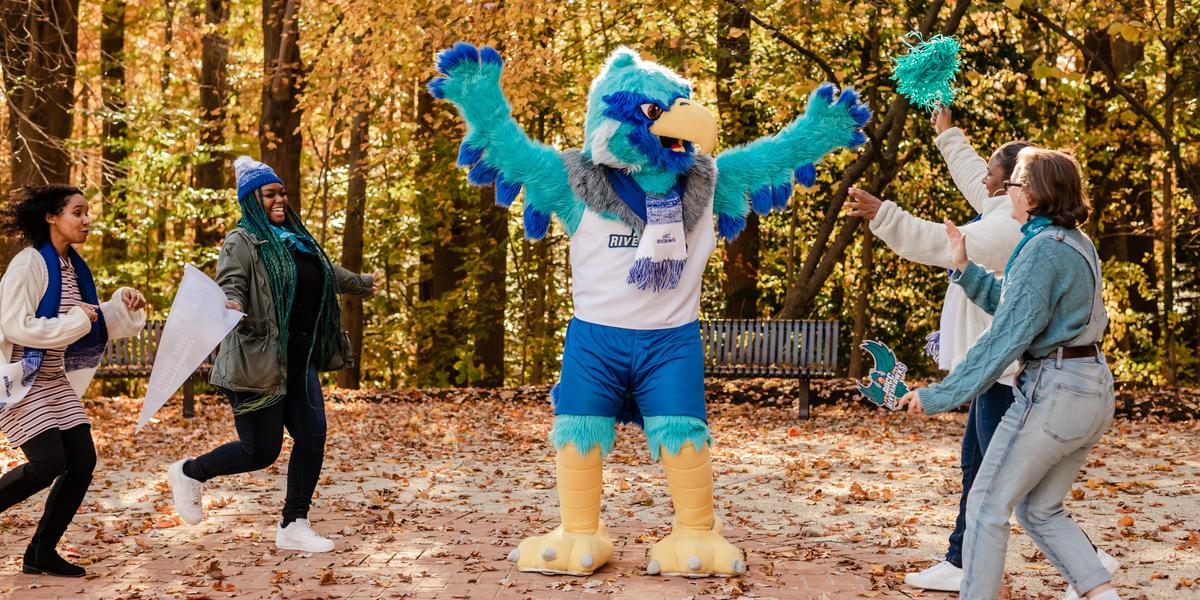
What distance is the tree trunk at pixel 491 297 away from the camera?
16672 millimetres

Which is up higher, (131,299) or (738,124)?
(738,124)

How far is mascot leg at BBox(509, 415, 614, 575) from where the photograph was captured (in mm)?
5289

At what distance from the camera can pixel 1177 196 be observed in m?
17.0

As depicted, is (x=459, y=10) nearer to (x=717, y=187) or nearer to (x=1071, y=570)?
(x=717, y=187)

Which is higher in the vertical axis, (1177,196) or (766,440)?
(1177,196)

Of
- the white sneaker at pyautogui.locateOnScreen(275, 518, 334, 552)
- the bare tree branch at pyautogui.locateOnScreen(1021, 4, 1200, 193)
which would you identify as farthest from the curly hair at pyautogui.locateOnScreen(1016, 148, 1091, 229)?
the bare tree branch at pyautogui.locateOnScreen(1021, 4, 1200, 193)

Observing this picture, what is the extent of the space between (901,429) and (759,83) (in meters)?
5.15

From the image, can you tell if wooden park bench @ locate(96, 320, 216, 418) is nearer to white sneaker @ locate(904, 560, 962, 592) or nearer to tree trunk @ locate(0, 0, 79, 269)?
tree trunk @ locate(0, 0, 79, 269)

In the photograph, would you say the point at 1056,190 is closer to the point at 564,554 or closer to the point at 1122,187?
the point at 564,554

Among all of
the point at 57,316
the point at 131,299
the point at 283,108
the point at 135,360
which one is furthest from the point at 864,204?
the point at 283,108

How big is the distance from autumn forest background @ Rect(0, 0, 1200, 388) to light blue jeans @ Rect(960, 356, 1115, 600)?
25.9 ft

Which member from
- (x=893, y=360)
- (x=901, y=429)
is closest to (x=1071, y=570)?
(x=893, y=360)

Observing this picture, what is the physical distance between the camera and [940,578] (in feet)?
16.6

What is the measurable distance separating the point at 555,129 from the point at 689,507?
11.2m
